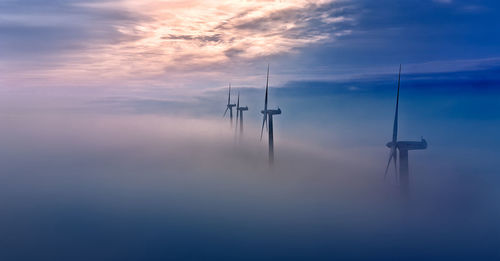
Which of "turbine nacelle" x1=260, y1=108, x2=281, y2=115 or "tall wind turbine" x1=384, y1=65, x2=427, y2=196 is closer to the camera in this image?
"tall wind turbine" x1=384, y1=65, x2=427, y2=196

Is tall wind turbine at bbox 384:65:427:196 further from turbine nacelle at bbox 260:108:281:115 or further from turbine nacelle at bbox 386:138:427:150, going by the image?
turbine nacelle at bbox 260:108:281:115

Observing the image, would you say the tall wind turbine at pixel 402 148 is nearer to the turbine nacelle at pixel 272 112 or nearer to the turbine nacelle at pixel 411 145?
the turbine nacelle at pixel 411 145

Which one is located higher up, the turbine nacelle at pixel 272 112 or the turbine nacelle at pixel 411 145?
the turbine nacelle at pixel 272 112

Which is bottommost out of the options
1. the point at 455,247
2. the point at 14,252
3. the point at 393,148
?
the point at 14,252

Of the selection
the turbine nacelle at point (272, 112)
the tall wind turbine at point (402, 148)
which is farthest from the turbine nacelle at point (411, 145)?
the turbine nacelle at point (272, 112)

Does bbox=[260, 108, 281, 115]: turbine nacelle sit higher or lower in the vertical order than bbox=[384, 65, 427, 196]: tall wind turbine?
higher

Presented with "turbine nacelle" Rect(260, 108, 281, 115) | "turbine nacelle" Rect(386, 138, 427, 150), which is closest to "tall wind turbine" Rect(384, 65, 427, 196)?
"turbine nacelle" Rect(386, 138, 427, 150)

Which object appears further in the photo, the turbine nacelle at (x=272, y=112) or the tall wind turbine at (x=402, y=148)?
the turbine nacelle at (x=272, y=112)

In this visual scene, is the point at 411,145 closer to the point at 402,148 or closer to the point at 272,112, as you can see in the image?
the point at 402,148

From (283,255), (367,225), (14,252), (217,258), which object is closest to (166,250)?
(217,258)

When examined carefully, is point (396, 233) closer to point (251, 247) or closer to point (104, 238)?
point (251, 247)

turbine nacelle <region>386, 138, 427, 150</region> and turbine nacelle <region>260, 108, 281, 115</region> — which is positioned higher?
turbine nacelle <region>260, 108, 281, 115</region>
